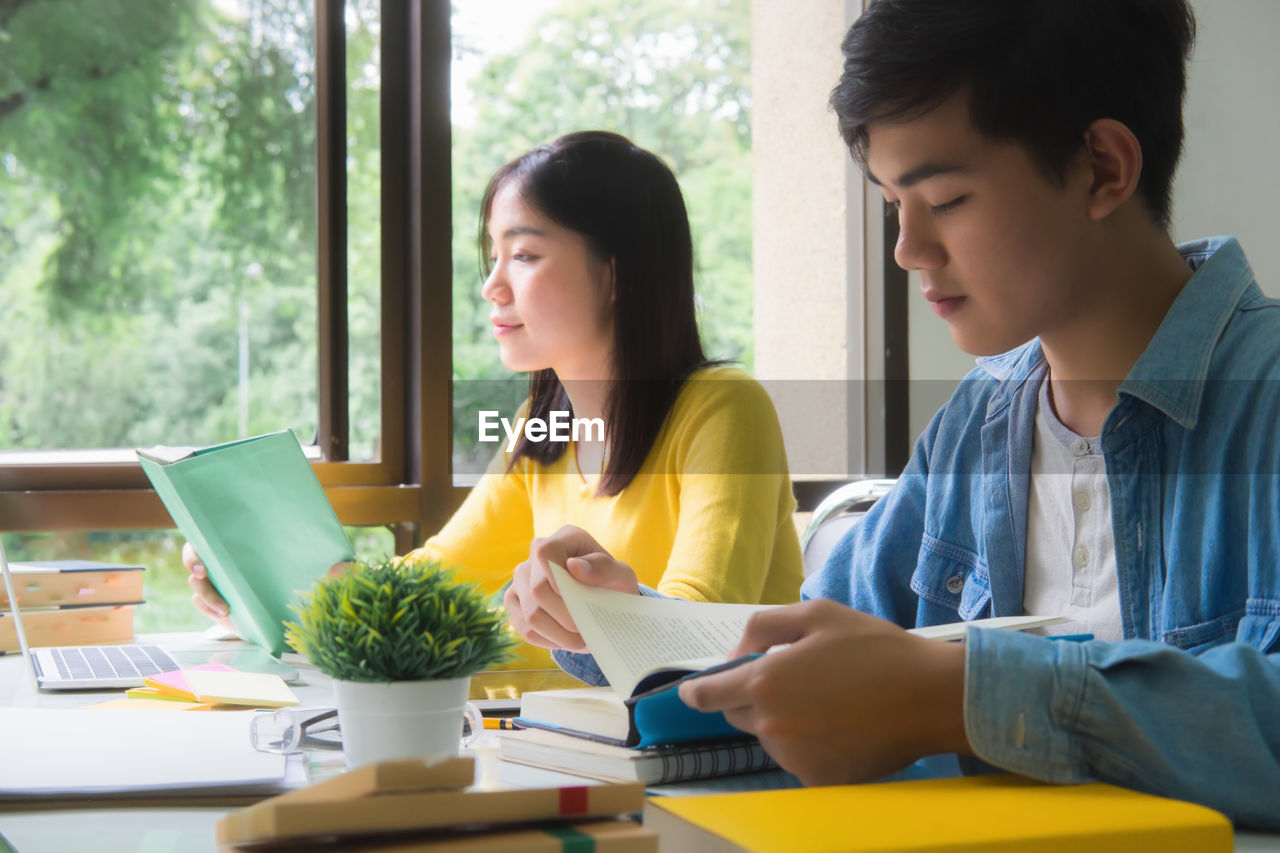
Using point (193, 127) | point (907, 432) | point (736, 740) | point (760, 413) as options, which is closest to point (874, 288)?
point (907, 432)

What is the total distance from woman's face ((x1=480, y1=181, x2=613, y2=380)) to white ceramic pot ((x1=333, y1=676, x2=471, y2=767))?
3.34ft

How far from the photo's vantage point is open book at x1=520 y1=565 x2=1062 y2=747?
2.17 ft

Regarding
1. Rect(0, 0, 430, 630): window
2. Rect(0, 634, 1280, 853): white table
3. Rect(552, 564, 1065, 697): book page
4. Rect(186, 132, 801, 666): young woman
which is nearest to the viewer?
Rect(0, 634, 1280, 853): white table

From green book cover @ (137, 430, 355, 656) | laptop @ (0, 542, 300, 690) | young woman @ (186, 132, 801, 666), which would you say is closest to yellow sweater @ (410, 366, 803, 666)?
young woman @ (186, 132, 801, 666)

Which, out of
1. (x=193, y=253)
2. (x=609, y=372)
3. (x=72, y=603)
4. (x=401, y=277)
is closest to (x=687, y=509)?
(x=609, y=372)

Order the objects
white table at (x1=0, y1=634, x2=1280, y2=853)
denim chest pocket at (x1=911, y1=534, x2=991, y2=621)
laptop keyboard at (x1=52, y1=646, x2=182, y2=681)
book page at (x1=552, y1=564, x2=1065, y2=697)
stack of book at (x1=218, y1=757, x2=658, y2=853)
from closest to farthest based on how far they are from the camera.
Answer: stack of book at (x1=218, y1=757, x2=658, y2=853) → white table at (x1=0, y1=634, x2=1280, y2=853) → book page at (x1=552, y1=564, x2=1065, y2=697) → denim chest pocket at (x1=911, y1=534, x2=991, y2=621) → laptop keyboard at (x1=52, y1=646, x2=182, y2=681)

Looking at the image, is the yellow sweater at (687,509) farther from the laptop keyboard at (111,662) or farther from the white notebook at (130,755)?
the white notebook at (130,755)

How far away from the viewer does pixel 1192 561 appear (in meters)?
0.84

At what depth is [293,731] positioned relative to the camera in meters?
0.74

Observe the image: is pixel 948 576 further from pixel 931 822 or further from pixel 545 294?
pixel 545 294

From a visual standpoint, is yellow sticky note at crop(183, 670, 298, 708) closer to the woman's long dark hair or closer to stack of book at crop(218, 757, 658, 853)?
stack of book at crop(218, 757, 658, 853)

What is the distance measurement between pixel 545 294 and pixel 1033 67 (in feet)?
2.77

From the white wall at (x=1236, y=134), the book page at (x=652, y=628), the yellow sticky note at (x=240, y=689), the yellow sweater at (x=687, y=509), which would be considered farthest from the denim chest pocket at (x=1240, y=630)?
the white wall at (x=1236, y=134)

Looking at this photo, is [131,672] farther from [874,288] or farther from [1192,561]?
[874,288]
